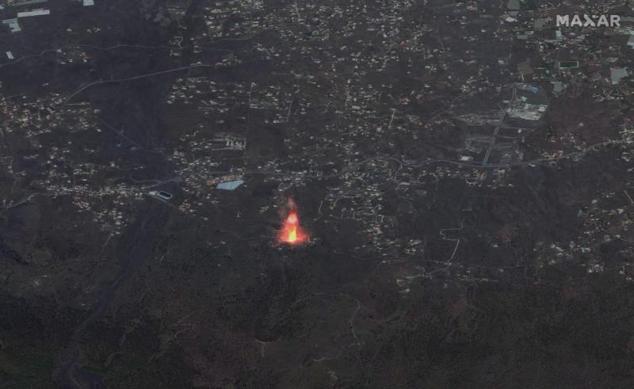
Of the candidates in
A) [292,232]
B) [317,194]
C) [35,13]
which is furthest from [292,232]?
[35,13]

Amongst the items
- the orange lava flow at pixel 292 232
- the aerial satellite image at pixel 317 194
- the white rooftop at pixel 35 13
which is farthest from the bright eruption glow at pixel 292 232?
the white rooftop at pixel 35 13

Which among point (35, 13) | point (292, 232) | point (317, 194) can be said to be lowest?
point (292, 232)

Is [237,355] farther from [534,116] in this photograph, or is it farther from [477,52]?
[477,52]

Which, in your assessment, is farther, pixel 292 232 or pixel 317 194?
pixel 317 194

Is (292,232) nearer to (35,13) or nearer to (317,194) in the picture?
(317,194)

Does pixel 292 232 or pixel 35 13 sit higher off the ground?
pixel 35 13

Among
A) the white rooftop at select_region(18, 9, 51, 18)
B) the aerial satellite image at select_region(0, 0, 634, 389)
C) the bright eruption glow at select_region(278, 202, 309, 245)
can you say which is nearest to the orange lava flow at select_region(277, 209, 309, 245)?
the bright eruption glow at select_region(278, 202, 309, 245)

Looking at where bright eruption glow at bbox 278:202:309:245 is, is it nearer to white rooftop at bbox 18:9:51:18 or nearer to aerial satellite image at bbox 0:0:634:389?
aerial satellite image at bbox 0:0:634:389
